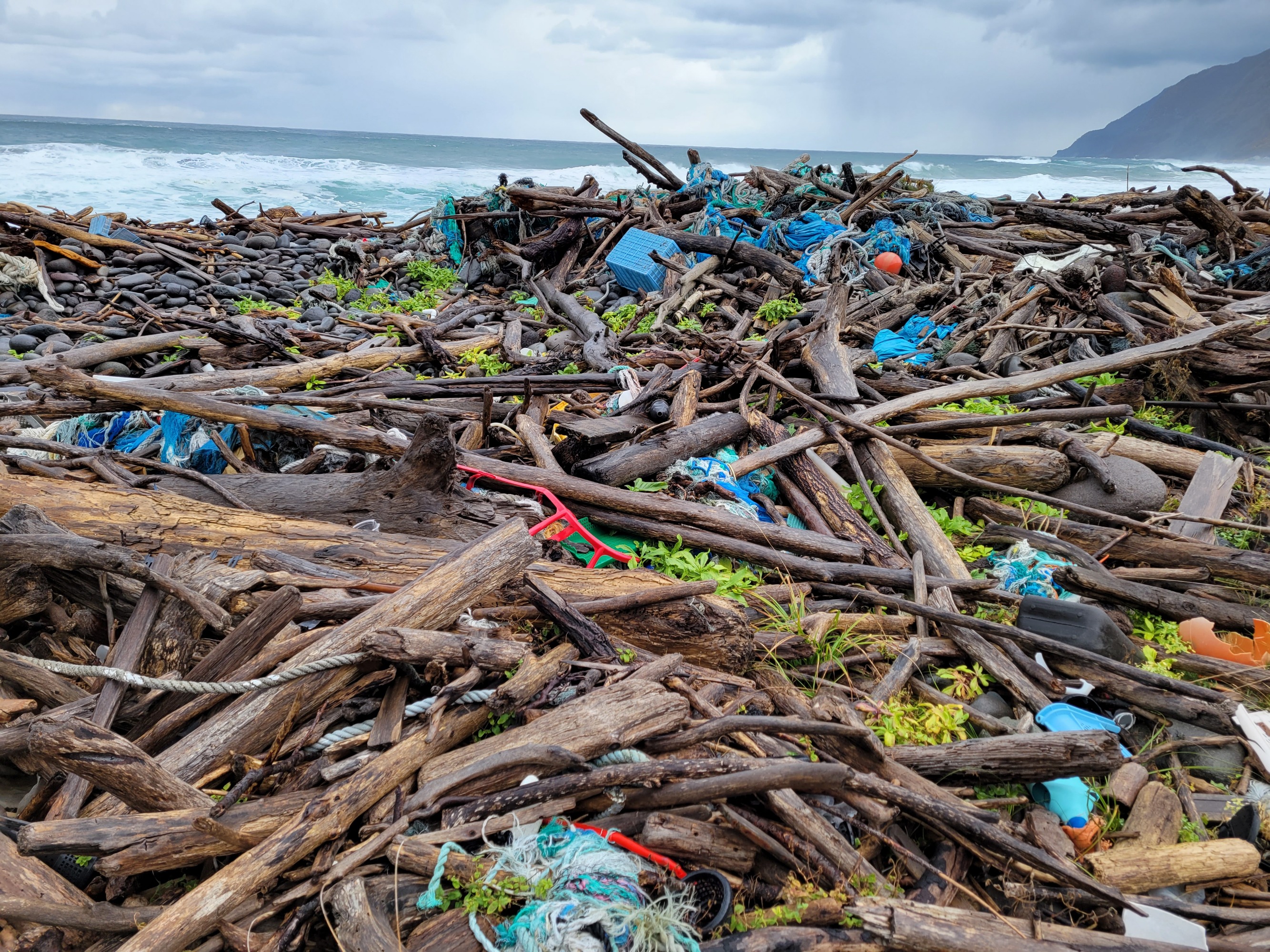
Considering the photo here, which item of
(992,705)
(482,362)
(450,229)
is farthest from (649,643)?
(450,229)

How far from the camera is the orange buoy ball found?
32.8ft

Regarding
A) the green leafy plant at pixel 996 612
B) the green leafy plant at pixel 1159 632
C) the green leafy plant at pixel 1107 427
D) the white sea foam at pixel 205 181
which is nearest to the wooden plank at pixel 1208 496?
the green leafy plant at pixel 1107 427

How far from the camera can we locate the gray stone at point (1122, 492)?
5.13 metres

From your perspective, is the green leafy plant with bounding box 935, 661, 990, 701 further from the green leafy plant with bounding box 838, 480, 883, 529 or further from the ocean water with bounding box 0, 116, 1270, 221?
the ocean water with bounding box 0, 116, 1270, 221

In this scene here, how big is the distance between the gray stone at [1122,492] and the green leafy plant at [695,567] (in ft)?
8.39

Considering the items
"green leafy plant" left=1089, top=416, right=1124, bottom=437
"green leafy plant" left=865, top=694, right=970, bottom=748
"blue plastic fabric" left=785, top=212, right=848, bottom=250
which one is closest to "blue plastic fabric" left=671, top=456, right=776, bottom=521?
"green leafy plant" left=865, top=694, right=970, bottom=748

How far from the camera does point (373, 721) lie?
277 centimetres

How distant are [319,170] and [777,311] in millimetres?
42644

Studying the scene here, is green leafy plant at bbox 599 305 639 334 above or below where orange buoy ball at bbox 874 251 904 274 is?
below

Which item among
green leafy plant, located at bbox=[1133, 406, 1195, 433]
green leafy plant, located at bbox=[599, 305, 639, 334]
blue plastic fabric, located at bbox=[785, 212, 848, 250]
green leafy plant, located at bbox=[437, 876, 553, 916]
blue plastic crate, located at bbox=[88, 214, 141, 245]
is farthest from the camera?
blue plastic crate, located at bbox=[88, 214, 141, 245]

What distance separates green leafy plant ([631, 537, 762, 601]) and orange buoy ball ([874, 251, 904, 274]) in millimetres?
7147

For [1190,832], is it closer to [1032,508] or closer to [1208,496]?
[1032,508]

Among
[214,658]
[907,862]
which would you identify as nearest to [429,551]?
[214,658]

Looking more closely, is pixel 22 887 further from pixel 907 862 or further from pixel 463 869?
pixel 907 862
